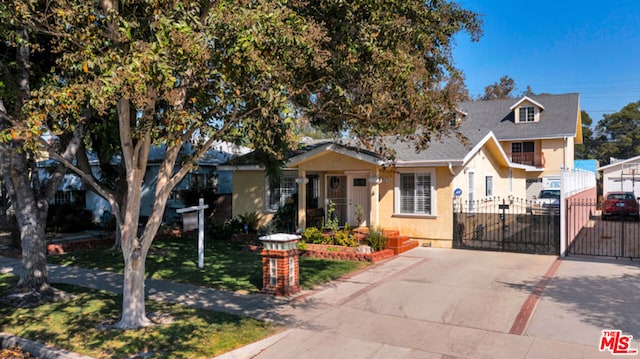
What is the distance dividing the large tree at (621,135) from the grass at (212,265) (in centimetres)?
6447

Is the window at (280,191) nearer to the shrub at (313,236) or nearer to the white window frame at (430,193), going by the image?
the shrub at (313,236)

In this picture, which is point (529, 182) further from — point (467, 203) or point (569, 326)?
point (569, 326)

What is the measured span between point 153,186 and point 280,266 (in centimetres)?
1620

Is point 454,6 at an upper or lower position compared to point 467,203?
upper

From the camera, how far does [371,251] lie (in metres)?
14.2

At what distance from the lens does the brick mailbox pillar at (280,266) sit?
9602 mm

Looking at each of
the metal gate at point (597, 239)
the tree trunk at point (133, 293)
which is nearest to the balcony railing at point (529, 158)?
the metal gate at point (597, 239)

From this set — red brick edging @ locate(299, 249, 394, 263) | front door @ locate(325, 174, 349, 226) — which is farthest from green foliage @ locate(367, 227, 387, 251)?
front door @ locate(325, 174, 349, 226)

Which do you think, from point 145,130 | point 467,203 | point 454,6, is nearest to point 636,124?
point 467,203

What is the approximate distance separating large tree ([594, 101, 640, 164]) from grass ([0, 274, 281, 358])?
69.6 metres

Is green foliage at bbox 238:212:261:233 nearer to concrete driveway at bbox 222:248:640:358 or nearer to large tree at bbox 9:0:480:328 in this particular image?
concrete driveway at bbox 222:248:640:358

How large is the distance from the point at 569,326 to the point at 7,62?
12.3m

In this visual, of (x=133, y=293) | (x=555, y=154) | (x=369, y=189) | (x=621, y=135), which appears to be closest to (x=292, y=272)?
(x=133, y=293)

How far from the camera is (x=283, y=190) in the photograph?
1939 cm
